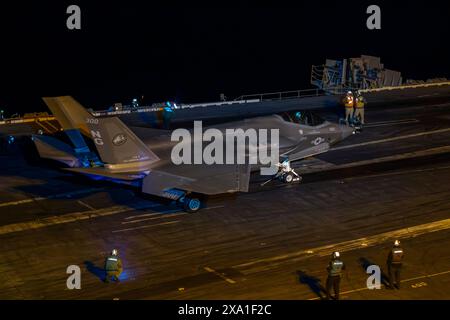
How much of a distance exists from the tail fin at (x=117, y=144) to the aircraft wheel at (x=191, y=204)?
7.97ft

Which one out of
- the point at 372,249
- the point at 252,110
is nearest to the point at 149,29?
the point at 252,110

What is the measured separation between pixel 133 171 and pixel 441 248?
1252 centimetres

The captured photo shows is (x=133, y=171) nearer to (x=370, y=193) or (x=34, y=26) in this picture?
(x=370, y=193)

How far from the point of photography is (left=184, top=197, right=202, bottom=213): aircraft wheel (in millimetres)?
28297

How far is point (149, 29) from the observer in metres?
106

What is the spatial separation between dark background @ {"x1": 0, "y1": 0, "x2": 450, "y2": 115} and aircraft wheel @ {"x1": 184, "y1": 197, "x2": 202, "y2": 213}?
3941 centimetres

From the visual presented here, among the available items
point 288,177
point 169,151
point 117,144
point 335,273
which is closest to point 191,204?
point 169,151

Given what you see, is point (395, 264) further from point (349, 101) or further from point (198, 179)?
point (349, 101)

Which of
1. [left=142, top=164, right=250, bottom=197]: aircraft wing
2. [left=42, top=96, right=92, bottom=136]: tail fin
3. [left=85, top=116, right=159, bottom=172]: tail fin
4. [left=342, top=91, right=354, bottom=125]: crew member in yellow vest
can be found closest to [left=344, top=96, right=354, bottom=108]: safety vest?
[left=342, top=91, right=354, bottom=125]: crew member in yellow vest

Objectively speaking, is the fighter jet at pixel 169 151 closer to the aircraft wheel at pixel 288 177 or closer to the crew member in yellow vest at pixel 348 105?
the aircraft wheel at pixel 288 177

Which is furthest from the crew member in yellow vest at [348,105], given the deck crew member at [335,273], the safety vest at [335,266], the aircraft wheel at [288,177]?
the safety vest at [335,266]
